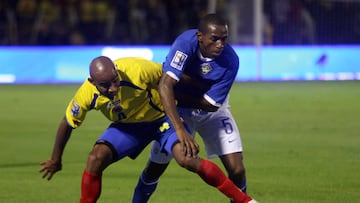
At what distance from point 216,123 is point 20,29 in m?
21.1

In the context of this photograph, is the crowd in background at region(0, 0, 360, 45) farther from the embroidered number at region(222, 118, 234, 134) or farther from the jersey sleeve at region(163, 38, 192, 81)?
the jersey sleeve at region(163, 38, 192, 81)

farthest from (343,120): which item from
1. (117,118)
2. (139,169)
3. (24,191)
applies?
(117,118)

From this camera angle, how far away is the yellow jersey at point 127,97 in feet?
27.2

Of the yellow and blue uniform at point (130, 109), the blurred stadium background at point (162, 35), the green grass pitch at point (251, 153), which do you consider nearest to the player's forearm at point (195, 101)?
the yellow and blue uniform at point (130, 109)

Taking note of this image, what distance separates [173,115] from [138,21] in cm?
2321

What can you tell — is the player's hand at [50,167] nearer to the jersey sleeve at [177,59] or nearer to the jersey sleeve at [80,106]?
the jersey sleeve at [80,106]

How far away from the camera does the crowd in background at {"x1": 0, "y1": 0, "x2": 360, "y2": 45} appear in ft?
97.9

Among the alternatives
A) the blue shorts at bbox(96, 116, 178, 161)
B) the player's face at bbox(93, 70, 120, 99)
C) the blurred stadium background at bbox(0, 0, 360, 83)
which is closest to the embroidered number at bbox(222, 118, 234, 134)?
the blue shorts at bbox(96, 116, 178, 161)

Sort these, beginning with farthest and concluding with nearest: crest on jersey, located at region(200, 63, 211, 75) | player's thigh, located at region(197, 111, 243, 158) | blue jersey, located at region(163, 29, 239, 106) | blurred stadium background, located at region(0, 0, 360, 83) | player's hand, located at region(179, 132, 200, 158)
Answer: blurred stadium background, located at region(0, 0, 360, 83), player's thigh, located at region(197, 111, 243, 158), crest on jersey, located at region(200, 63, 211, 75), blue jersey, located at region(163, 29, 239, 106), player's hand, located at region(179, 132, 200, 158)

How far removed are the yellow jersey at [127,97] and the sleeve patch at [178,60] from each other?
0.17 meters

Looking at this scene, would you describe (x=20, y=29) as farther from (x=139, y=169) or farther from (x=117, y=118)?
(x=117, y=118)

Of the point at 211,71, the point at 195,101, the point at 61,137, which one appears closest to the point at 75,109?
the point at 61,137

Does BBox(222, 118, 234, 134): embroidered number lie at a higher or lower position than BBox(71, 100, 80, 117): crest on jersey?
lower

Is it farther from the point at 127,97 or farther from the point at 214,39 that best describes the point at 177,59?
the point at 127,97
